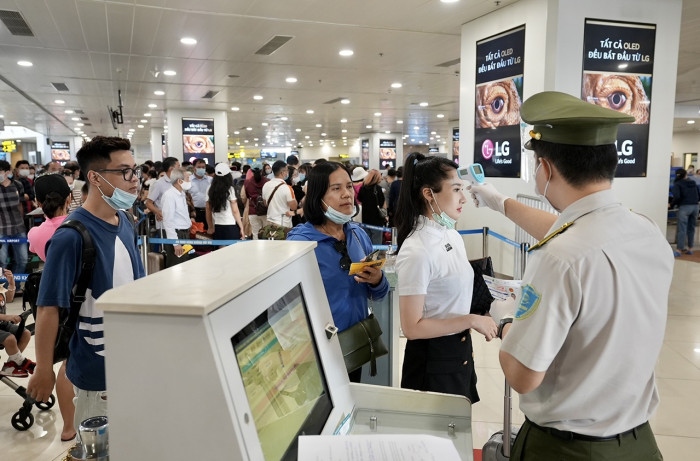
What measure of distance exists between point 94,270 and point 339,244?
0.99 meters

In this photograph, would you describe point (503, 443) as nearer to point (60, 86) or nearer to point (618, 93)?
point (618, 93)

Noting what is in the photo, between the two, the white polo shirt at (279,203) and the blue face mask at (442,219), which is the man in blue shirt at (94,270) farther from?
the white polo shirt at (279,203)

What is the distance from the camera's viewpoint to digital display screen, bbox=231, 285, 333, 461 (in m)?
0.89

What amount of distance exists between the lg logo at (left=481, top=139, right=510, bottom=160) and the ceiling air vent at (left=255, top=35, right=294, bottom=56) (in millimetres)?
3477

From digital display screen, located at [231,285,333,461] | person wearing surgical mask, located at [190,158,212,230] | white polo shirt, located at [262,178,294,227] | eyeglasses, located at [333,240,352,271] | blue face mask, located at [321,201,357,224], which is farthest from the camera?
person wearing surgical mask, located at [190,158,212,230]

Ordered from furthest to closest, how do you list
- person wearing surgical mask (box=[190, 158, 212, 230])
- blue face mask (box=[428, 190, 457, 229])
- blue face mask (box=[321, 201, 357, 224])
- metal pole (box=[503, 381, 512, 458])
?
person wearing surgical mask (box=[190, 158, 212, 230]) → metal pole (box=[503, 381, 512, 458]) → blue face mask (box=[321, 201, 357, 224]) → blue face mask (box=[428, 190, 457, 229])

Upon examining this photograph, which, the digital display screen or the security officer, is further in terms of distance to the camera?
the security officer

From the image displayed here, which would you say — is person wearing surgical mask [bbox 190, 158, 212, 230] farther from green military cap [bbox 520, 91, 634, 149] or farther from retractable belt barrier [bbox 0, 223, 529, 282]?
green military cap [bbox 520, 91, 634, 149]

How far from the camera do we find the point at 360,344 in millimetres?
2053

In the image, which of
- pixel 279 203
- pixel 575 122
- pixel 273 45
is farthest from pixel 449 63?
pixel 575 122

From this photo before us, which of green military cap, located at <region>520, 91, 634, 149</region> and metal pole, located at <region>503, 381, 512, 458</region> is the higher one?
green military cap, located at <region>520, 91, 634, 149</region>

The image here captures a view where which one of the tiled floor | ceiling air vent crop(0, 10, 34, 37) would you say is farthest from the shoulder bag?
ceiling air vent crop(0, 10, 34, 37)

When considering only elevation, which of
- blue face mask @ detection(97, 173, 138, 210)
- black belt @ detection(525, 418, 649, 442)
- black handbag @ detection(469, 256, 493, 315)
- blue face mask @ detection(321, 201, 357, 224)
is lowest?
black belt @ detection(525, 418, 649, 442)

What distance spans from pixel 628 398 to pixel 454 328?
718mm
